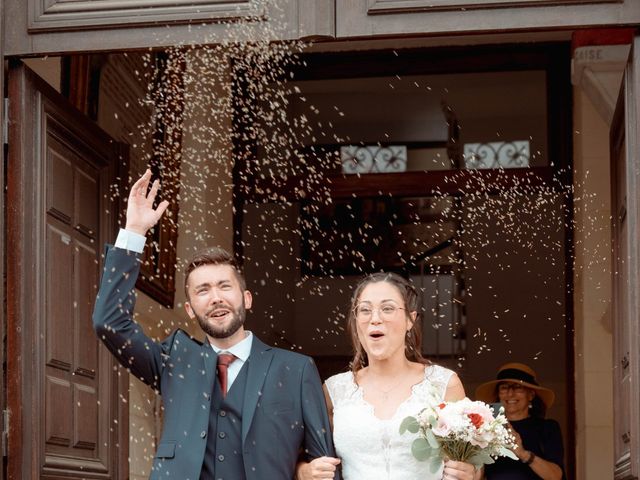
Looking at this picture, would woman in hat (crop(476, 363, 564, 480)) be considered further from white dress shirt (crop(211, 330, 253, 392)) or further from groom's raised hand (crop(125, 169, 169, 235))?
groom's raised hand (crop(125, 169, 169, 235))

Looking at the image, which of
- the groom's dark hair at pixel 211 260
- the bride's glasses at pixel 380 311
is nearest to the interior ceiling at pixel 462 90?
the bride's glasses at pixel 380 311

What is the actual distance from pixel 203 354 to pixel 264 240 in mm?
7333

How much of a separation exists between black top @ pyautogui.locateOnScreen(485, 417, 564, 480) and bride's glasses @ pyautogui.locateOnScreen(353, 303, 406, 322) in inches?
68.4

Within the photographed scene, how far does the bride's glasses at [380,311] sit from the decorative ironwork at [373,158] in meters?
4.63

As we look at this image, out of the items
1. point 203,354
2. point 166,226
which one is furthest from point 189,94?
point 203,354

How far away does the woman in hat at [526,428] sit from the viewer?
21.5ft

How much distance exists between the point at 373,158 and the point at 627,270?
5.26 metres

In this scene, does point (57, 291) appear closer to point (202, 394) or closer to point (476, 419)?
point (202, 394)

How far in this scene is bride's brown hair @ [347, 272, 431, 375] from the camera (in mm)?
5258

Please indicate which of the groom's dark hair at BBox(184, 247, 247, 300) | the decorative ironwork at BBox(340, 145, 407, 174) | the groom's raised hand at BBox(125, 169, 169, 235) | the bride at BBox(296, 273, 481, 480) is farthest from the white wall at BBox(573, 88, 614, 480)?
the groom's raised hand at BBox(125, 169, 169, 235)

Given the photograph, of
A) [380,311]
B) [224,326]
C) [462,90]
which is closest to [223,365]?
[224,326]

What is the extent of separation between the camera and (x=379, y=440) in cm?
507

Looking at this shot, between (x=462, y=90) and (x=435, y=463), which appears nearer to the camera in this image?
(x=435, y=463)

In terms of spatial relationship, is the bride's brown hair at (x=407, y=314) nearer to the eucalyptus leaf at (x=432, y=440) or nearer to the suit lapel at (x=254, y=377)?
the suit lapel at (x=254, y=377)
